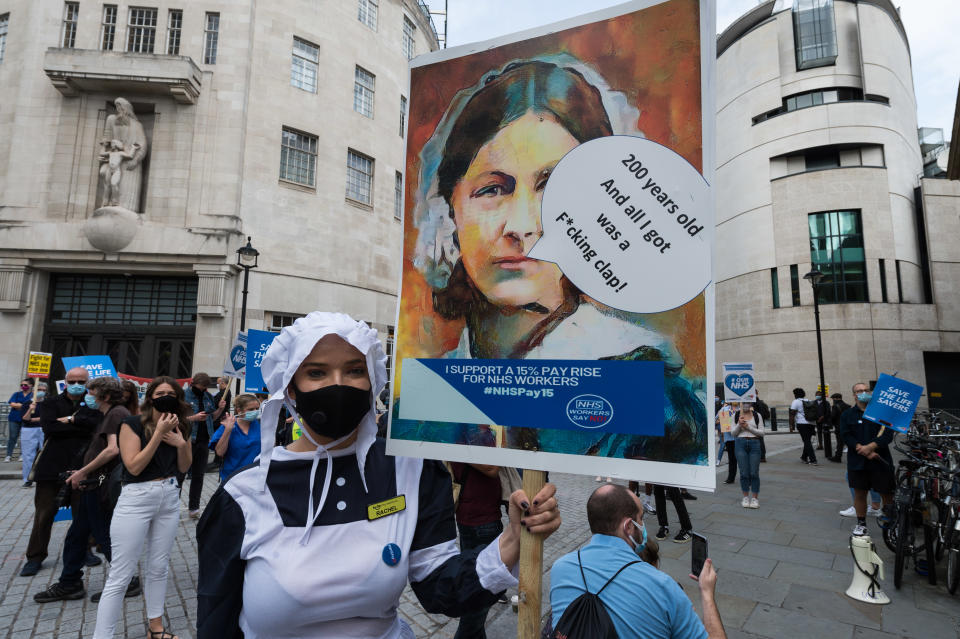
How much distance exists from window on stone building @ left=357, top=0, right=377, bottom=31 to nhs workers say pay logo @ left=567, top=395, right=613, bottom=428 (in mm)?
25525

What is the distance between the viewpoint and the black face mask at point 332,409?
1.75 meters

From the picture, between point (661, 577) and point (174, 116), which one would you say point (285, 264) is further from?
A: point (661, 577)

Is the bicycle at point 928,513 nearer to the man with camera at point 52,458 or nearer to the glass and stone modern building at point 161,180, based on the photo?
the man with camera at point 52,458

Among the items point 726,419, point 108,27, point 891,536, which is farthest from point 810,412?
point 108,27

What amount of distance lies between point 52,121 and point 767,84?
43.5 m

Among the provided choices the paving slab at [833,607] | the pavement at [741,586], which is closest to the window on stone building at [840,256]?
the pavement at [741,586]

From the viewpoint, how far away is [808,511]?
8484mm

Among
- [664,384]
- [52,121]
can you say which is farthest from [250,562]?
[52,121]

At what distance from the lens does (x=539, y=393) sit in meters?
1.72

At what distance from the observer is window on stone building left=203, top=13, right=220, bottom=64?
63.1ft

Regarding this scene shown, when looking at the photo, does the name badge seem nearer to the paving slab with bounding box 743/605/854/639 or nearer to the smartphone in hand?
the smartphone in hand

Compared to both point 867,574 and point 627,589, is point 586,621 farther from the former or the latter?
point 867,574

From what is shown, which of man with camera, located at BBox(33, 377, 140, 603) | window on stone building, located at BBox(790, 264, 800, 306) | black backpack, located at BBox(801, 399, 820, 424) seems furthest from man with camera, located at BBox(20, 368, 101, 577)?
window on stone building, located at BBox(790, 264, 800, 306)

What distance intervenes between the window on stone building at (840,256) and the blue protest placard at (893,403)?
33.3m
